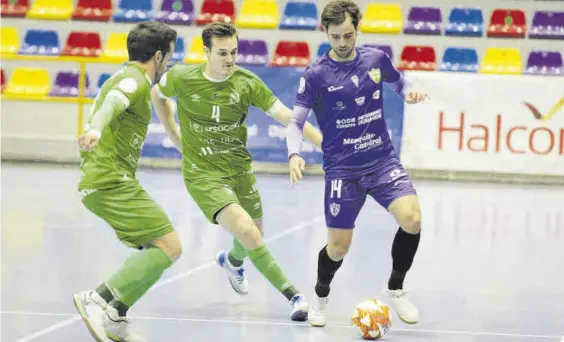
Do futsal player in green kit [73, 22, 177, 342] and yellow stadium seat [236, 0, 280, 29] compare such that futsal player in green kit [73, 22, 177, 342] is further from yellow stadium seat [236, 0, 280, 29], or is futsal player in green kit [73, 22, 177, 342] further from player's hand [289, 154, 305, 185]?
yellow stadium seat [236, 0, 280, 29]

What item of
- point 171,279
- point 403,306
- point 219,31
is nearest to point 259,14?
point 171,279

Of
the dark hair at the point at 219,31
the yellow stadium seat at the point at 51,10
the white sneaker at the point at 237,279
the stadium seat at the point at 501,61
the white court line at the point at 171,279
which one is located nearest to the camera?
the white court line at the point at 171,279

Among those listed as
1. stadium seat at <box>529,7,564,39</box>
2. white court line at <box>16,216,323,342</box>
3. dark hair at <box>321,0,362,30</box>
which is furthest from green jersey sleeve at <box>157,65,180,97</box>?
stadium seat at <box>529,7,564,39</box>

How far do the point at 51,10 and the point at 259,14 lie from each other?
388 cm

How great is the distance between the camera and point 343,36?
20.9ft

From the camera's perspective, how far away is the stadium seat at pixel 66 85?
18166 millimetres

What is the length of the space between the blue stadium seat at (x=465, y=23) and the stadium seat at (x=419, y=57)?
2.37ft

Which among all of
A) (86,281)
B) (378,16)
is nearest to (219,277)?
(86,281)

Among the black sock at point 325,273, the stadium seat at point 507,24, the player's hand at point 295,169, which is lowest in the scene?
the black sock at point 325,273

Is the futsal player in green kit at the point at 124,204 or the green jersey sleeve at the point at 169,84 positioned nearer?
the futsal player in green kit at the point at 124,204

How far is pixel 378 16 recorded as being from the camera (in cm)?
1895

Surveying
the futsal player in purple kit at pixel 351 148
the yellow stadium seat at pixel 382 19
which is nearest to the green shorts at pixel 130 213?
the futsal player in purple kit at pixel 351 148

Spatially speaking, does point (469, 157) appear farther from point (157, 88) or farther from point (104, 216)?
point (104, 216)

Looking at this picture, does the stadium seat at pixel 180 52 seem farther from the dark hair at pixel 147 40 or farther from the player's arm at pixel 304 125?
the dark hair at pixel 147 40
